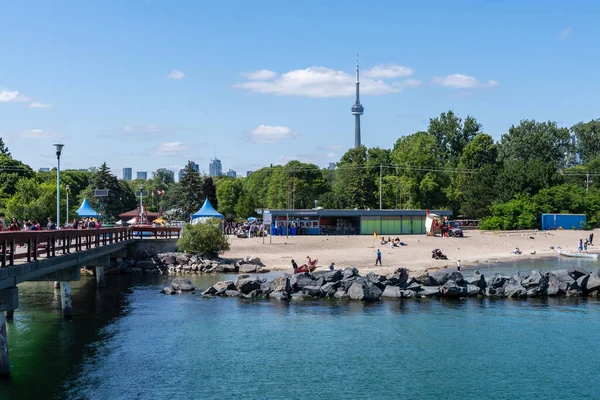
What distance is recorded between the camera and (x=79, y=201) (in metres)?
121

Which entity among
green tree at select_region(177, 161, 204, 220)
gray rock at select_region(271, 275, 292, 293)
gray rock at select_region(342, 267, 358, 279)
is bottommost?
gray rock at select_region(271, 275, 292, 293)

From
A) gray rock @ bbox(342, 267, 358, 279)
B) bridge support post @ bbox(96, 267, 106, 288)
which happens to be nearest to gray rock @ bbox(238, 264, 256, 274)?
gray rock @ bbox(342, 267, 358, 279)

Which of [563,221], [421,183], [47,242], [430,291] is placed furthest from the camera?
[421,183]

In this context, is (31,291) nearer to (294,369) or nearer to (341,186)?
(294,369)

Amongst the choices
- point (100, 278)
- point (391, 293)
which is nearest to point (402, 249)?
point (391, 293)

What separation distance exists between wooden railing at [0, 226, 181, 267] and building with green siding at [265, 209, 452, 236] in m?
25.4

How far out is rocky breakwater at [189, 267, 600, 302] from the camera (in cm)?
4481

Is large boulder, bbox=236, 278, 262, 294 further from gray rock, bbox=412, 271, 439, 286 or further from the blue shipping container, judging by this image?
the blue shipping container

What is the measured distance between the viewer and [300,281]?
151 feet

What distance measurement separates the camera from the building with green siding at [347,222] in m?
82.1

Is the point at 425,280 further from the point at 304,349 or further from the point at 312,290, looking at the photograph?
the point at 304,349

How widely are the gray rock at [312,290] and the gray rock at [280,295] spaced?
1.49 metres

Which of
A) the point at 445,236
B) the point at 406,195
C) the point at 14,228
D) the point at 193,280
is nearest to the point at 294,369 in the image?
the point at 14,228

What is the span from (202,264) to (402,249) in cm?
2149
